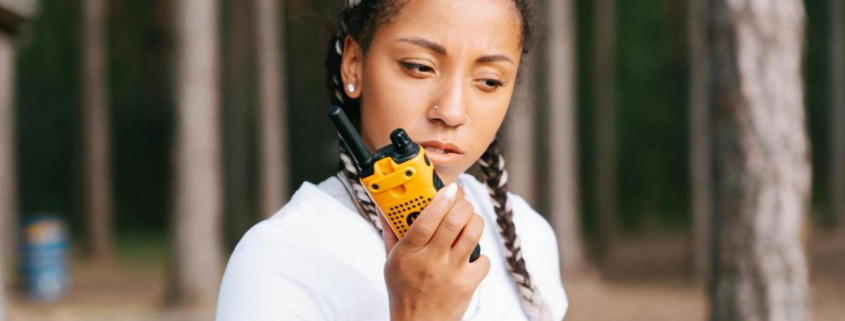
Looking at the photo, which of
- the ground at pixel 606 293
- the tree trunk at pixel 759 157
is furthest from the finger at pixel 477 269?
the ground at pixel 606 293

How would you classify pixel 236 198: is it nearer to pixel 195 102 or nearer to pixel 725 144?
pixel 195 102

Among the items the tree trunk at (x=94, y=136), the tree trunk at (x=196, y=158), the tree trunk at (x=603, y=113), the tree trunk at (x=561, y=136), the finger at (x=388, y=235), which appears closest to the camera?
the finger at (x=388, y=235)

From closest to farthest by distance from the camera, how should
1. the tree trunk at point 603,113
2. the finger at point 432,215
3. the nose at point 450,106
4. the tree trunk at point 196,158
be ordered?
the finger at point 432,215
the nose at point 450,106
the tree trunk at point 196,158
the tree trunk at point 603,113

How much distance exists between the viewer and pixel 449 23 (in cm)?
154

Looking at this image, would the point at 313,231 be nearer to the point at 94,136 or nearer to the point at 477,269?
the point at 477,269

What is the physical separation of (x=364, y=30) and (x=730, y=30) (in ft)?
10.9

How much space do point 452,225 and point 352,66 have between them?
45cm

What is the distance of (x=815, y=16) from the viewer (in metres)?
18.6

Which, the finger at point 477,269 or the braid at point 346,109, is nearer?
the finger at point 477,269

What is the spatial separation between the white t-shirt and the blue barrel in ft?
33.2

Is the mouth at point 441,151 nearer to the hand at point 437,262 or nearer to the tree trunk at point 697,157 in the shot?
the hand at point 437,262

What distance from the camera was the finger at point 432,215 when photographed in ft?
4.26

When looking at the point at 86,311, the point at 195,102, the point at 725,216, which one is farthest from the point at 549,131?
the point at 725,216

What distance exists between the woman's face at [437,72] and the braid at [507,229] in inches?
9.1
